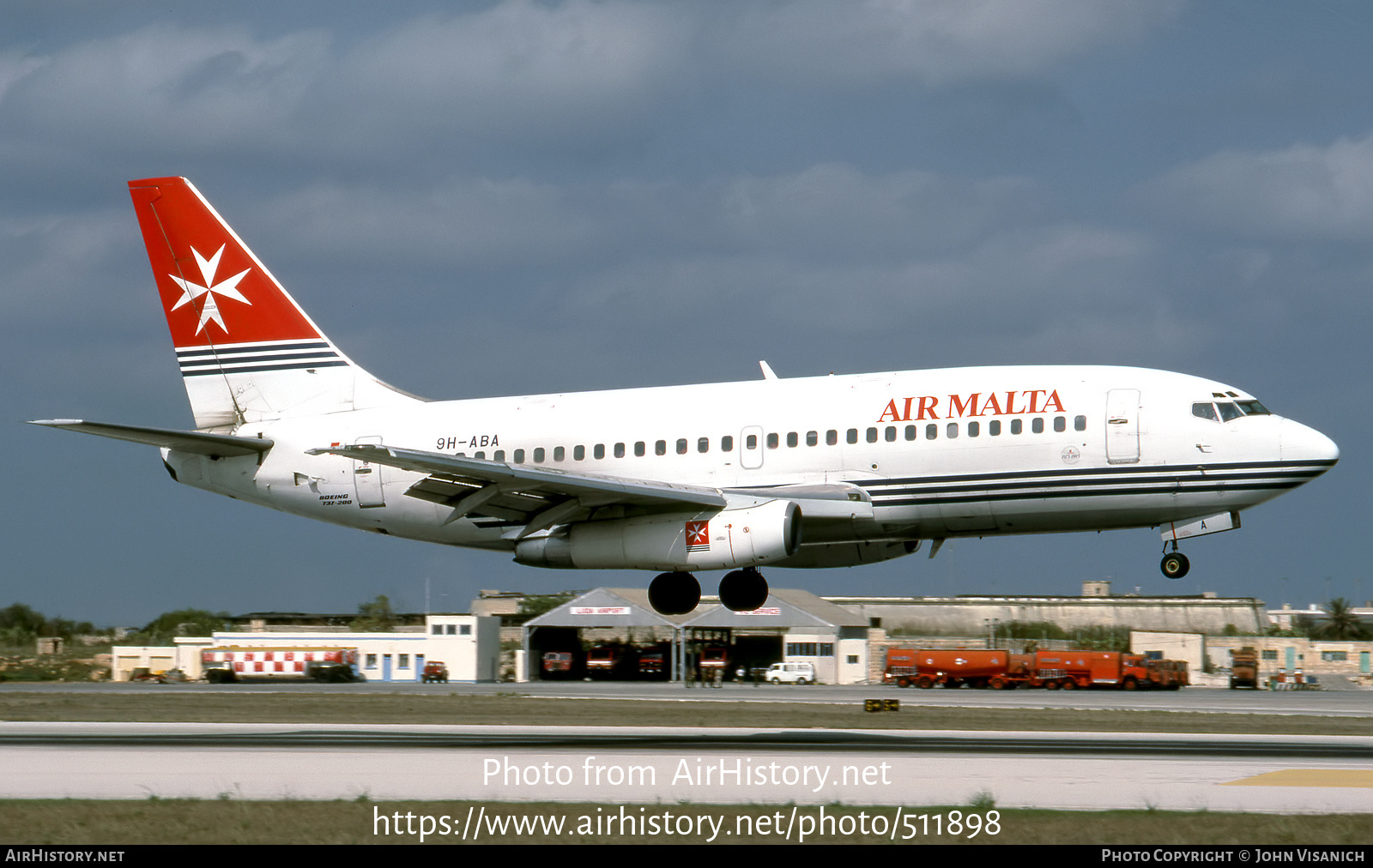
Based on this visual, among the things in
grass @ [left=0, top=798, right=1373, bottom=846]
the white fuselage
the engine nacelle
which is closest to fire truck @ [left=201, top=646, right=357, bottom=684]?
the white fuselage

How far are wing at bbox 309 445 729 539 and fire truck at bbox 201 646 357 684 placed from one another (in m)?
50.1

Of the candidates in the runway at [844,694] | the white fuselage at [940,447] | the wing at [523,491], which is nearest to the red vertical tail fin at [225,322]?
the white fuselage at [940,447]

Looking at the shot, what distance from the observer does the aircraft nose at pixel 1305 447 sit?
3262 cm

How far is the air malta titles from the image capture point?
33406 mm

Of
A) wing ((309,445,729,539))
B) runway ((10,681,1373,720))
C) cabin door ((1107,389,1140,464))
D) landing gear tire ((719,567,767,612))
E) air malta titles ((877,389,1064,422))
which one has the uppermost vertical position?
air malta titles ((877,389,1064,422))

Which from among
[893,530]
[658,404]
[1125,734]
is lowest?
→ [1125,734]

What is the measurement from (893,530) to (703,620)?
58.4 metres

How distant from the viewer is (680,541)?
113ft

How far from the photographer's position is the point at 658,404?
122 ft

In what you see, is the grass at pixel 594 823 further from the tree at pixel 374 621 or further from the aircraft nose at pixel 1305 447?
the tree at pixel 374 621

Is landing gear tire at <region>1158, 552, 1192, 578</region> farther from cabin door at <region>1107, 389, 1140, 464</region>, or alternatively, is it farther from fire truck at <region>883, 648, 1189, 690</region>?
fire truck at <region>883, 648, 1189, 690</region>

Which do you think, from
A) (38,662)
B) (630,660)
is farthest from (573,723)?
(38,662)

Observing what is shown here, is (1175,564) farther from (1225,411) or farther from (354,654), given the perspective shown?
(354,654)
